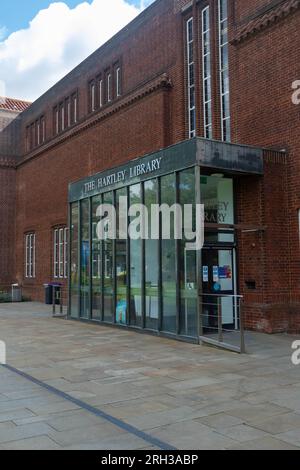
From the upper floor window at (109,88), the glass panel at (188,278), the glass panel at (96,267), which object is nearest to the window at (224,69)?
the glass panel at (188,278)

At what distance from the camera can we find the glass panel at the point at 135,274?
528 inches

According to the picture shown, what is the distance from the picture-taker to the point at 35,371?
27.4 ft

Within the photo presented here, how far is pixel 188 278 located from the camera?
11430 millimetres

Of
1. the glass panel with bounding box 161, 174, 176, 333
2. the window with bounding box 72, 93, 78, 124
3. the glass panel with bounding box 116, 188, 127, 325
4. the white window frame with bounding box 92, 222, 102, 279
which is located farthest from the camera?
the window with bounding box 72, 93, 78, 124

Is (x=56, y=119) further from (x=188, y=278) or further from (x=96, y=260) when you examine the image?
(x=188, y=278)

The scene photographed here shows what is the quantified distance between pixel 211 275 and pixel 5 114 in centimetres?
2237

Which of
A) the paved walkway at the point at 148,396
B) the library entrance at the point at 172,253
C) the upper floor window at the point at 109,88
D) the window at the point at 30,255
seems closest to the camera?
the paved walkway at the point at 148,396

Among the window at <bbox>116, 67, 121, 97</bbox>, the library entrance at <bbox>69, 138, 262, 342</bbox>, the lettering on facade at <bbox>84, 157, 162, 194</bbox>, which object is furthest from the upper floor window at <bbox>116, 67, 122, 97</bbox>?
the library entrance at <bbox>69, 138, 262, 342</bbox>

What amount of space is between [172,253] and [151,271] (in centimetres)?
117

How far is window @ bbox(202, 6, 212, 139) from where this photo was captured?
50.4ft

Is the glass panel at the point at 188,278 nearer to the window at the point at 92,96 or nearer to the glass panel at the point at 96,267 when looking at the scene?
the glass panel at the point at 96,267

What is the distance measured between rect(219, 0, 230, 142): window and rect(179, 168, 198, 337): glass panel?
3.62 m

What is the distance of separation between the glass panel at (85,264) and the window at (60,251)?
7.96 m

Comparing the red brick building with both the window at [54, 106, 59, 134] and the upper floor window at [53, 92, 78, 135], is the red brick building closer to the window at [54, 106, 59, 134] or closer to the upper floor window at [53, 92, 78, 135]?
the upper floor window at [53, 92, 78, 135]
